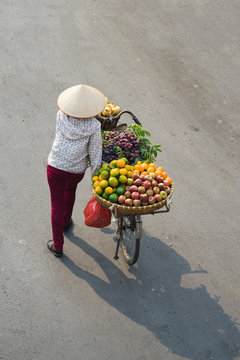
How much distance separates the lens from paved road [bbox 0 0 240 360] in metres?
4.48

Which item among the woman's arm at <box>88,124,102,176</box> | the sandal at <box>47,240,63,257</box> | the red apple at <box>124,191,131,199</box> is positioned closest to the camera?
the red apple at <box>124,191,131,199</box>

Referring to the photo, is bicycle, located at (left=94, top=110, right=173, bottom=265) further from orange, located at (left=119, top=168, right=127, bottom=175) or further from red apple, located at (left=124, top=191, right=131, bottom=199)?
orange, located at (left=119, top=168, right=127, bottom=175)

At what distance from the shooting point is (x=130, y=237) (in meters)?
4.93

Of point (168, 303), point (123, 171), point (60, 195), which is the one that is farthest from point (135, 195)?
point (168, 303)

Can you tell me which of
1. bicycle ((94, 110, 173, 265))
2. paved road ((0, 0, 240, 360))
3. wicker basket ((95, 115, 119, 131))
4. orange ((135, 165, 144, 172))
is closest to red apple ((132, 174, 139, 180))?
orange ((135, 165, 144, 172))

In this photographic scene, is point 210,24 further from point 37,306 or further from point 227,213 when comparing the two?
point 37,306

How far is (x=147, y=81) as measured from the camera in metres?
7.55

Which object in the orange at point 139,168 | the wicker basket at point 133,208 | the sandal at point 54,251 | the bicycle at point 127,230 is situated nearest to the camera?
the wicker basket at point 133,208

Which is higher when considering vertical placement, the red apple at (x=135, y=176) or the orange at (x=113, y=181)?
the red apple at (x=135, y=176)

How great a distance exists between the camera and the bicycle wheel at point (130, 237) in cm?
461

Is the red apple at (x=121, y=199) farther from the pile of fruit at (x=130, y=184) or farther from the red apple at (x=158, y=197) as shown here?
the red apple at (x=158, y=197)

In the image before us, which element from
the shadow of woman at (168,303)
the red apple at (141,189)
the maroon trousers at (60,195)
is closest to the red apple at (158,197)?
the red apple at (141,189)

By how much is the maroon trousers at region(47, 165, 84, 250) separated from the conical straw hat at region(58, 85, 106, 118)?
2.30 feet

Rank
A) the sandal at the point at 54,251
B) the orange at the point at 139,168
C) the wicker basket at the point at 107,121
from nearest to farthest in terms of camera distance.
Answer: the orange at the point at 139,168, the wicker basket at the point at 107,121, the sandal at the point at 54,251
